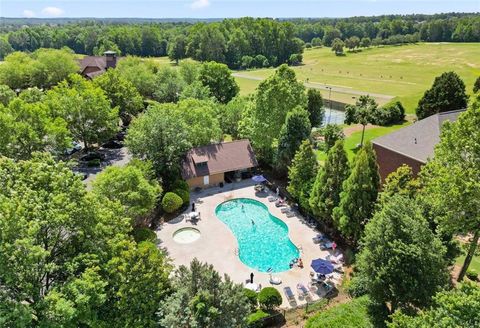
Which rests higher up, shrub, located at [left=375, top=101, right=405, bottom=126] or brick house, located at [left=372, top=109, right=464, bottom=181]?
brick house, located at [left=372, top=109, right=464, bottom=181]

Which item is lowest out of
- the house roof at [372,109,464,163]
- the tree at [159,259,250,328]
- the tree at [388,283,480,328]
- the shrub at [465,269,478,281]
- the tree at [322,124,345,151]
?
the shrub at [465,269,478,281]

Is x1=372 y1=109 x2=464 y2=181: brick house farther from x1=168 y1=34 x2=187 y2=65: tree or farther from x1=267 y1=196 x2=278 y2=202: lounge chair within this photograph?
x1=168 y1=34 x2=187 y2=65: tree

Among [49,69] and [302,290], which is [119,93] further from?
[302,290]

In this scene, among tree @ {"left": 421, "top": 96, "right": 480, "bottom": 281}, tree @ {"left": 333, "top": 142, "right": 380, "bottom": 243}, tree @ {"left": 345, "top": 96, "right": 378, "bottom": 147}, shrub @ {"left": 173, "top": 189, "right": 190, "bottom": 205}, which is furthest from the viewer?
tree @ {"left": 345, "top": 96, "right": 378, "bottom": 147}

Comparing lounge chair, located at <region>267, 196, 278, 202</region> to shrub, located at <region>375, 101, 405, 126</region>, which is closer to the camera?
lounge chair, located at <region>267, 196, 278, 202</region>

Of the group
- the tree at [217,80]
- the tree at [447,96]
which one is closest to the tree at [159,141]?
the tree at [217,80]

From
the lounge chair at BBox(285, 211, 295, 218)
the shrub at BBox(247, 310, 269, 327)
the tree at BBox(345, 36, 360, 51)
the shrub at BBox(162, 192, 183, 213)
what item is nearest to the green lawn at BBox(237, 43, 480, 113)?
the tree at BBox(345, 36, 360, 51)

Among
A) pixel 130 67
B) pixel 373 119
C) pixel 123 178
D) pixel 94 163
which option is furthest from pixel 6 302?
pixel 130 67
